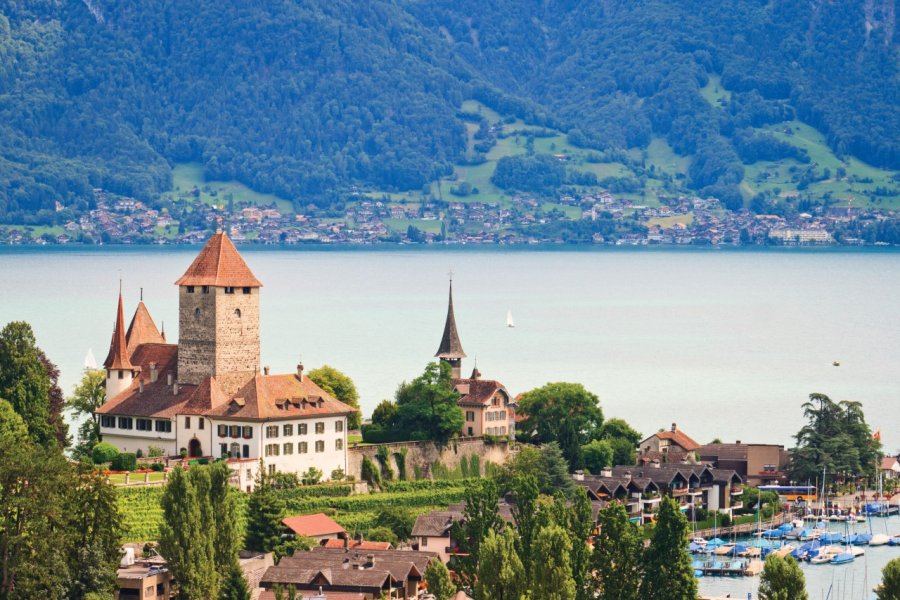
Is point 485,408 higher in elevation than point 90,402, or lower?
lower

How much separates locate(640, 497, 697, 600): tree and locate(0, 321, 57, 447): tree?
88.1 ft

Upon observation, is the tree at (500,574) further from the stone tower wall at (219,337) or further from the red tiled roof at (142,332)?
the red tiled roof at (142,332)

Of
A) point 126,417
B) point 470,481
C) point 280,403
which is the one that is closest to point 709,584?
point 470,481

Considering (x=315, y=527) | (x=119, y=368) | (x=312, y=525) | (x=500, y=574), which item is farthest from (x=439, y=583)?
(x=119, y=368)

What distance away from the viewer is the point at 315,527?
74750 millimetres

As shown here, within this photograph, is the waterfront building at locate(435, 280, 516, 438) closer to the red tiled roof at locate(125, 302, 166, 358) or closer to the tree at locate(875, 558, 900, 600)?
the red tiled roof at locate(125, 302, 166, 358)

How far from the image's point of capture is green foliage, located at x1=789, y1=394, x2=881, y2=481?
98.9m

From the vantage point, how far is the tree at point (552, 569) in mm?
58188

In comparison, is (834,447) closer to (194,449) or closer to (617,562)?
(194,449)

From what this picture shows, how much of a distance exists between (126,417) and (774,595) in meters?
31.7

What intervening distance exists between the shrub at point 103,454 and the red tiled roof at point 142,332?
9.60m

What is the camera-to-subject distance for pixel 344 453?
272ft

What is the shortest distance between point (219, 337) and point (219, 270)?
2.83 m

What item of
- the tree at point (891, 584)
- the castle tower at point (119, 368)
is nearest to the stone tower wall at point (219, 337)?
the castle tower at point (119, 368)
